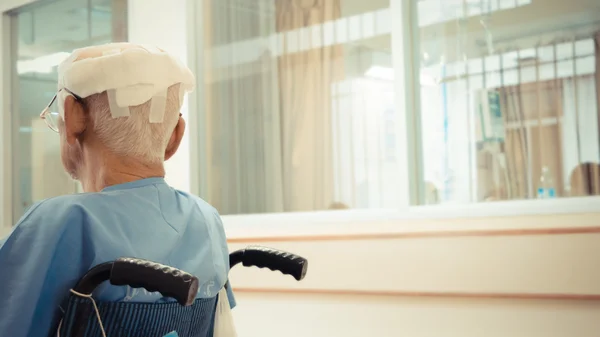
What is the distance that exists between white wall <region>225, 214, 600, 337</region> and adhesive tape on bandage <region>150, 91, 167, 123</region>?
168cm

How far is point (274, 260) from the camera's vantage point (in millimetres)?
1244

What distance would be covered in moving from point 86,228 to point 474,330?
6.26 feet

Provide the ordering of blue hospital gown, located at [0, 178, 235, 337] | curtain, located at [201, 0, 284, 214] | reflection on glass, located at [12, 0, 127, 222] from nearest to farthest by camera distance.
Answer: blue hospital gown, located at [0, 178, 235, 337], curtain, located at [201, 0, 284, 214], reflection on glass, located at [12, 0, 127, 222]

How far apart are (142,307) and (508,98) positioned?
2.04 meters

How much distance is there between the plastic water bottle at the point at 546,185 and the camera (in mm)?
2588

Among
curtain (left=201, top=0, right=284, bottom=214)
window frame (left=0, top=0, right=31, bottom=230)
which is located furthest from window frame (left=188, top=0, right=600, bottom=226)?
window frame (left=0, top=0, right=31, bottom=230)

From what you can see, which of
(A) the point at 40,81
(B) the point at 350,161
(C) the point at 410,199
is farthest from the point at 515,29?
(A) the point at 40,81

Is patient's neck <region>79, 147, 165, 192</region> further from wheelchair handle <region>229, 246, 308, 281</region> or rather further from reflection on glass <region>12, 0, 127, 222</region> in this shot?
reflection on glass <region>12, 0, 127, 222</region>

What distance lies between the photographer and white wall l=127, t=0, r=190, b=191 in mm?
3671

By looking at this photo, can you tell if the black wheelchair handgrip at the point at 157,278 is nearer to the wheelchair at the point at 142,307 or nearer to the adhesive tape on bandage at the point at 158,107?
the wheelchair at the point at 142,307

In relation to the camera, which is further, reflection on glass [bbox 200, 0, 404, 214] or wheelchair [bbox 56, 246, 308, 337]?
reflection on glass [bbox 200, 0, 404, 214]

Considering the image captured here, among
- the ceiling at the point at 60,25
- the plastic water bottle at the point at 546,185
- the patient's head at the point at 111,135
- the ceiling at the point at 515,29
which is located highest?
the ceiling at the point at 60,25

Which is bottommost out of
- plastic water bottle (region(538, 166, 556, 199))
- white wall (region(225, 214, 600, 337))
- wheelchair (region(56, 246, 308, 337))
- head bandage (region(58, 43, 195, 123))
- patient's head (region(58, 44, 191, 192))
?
white wall (region(225, 214, 600, 337))

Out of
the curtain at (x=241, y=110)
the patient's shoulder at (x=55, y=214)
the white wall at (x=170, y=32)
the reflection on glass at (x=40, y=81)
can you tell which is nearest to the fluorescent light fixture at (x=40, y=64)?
the reflection on glass at (x=40, y=81)
